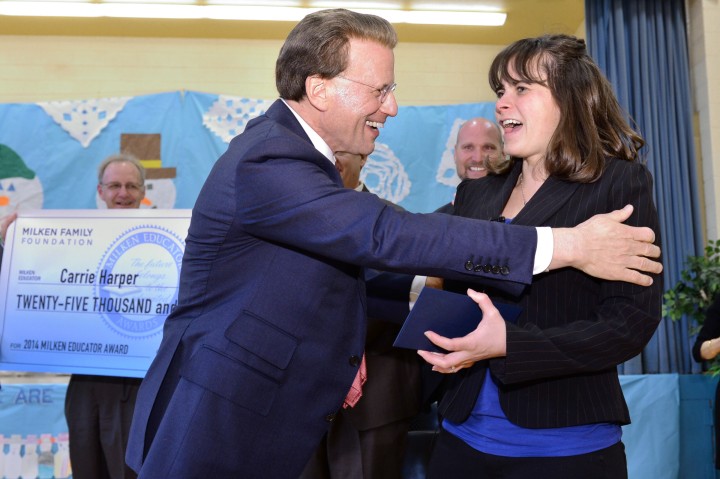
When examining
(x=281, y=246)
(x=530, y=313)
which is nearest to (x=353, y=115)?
(x=281, y=246)

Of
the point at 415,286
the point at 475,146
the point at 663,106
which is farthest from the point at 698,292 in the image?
the point at 415,286

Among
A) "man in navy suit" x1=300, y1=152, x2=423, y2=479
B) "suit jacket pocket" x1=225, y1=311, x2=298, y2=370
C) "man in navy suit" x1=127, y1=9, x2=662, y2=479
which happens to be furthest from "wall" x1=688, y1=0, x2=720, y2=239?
"suit jacket pocket" x1=225, y1=311, x2=298, y2=370

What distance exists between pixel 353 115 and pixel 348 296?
0.47 meters

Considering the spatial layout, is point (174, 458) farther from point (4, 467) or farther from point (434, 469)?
point (4, 467)

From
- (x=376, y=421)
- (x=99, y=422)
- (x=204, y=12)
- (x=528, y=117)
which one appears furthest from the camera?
(x=204, y=12)

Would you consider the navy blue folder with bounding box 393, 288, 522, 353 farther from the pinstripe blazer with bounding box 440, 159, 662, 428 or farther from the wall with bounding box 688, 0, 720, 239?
the wall with bounding box 688, 0, 720, 239

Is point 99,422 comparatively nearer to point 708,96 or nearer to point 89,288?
point 89,288

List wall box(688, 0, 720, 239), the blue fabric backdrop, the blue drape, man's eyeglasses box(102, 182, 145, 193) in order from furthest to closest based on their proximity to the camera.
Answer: the blue fabric backdrop, wall box(688, 0, 720, 239), the blue drape, man's eyeglasses box(102, 182, 145, 193)

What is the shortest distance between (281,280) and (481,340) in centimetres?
43

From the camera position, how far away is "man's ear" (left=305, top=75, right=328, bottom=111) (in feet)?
5.95

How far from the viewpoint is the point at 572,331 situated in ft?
5.14

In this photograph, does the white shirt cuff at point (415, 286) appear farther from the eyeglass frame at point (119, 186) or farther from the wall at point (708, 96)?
the wall at point (708, 96)

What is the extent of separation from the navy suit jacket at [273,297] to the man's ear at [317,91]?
0.23 m

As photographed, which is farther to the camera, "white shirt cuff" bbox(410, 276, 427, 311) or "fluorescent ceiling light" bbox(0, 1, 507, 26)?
"fluorescent ceiling light" bbox(0, 1, 507, 26)
